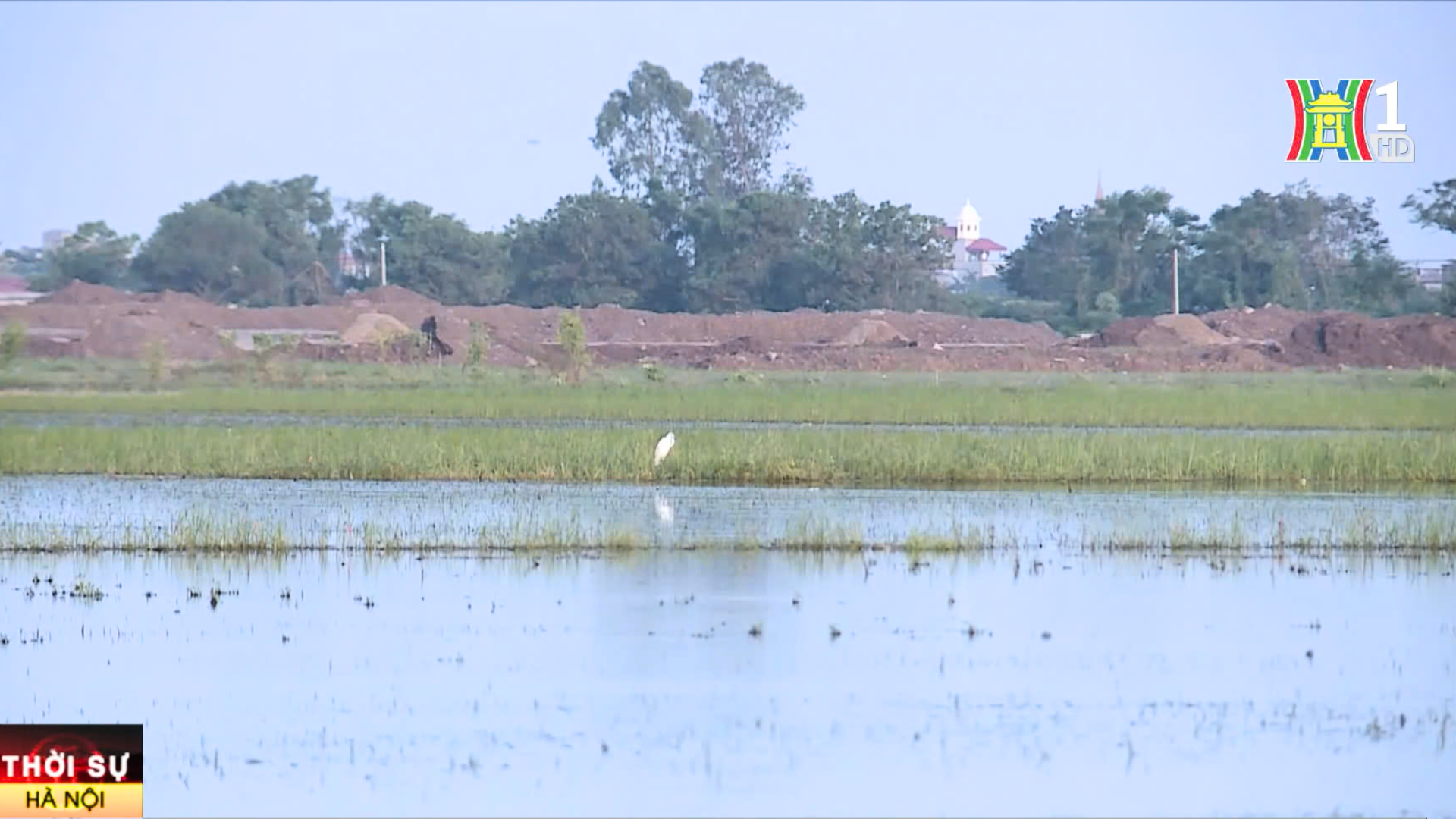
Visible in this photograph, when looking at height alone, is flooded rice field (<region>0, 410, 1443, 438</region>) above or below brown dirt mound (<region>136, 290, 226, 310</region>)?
Answer: below

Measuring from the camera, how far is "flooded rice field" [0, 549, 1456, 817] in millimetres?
9430

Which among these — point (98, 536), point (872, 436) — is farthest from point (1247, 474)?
→ point (98, 536)

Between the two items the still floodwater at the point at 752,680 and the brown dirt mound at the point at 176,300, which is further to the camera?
the brown dirt mound at the point at 176,300

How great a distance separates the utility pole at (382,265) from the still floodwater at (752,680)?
6495 cm

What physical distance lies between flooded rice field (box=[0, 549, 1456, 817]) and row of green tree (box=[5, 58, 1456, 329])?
62.1 m

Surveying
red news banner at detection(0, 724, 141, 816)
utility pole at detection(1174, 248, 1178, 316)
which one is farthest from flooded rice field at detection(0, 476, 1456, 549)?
utility pole at detection(1174, 248, 1178, 316)

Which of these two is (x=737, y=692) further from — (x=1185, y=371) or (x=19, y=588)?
(x=1185, y=371)

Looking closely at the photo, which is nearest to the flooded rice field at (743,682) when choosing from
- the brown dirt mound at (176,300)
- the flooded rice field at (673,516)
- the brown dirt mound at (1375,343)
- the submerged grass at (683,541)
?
the submerged grass at (683,541)

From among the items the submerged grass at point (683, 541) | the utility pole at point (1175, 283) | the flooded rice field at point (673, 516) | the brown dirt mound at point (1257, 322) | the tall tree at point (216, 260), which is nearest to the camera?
the submerged grass at point (683, 541)

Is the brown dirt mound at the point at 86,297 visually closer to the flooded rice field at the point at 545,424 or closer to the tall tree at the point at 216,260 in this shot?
the tall tree at the point at 216,260

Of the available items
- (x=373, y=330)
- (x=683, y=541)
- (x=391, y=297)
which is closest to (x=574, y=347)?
(x=373, y=330)

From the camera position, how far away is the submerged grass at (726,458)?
2398 centimetres

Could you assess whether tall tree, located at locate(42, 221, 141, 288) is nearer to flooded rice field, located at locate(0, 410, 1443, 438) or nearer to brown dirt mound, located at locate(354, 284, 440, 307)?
brown dirt mound, located at locate(354, 284, 440, 307)

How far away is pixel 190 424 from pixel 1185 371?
1373 inches
